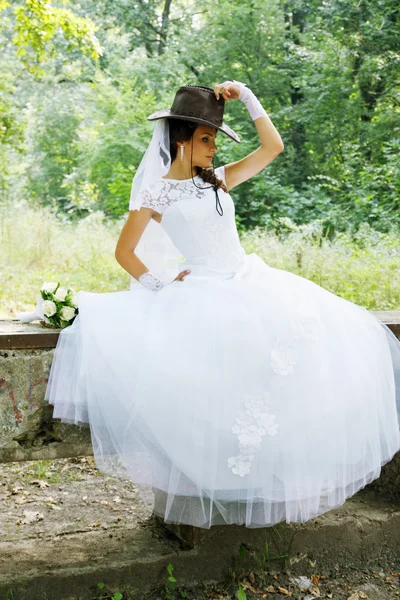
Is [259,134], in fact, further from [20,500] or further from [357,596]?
[20,500]

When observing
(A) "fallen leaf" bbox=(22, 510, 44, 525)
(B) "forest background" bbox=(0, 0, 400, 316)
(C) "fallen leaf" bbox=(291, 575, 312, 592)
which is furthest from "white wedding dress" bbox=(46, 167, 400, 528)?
(B) "forest background" bbox=(0, 0, 400, 316)

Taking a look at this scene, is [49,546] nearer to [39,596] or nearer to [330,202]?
[39,596]

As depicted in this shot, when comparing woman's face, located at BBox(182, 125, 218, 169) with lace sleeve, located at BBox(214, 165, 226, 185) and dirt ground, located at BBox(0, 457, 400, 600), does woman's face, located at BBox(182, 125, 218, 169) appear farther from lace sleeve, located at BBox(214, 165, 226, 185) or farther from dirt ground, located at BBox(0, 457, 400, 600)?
dirt ground, located at BBox(0, 457, 400, 600)

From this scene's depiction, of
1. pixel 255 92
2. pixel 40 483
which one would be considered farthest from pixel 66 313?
pixel 255 92

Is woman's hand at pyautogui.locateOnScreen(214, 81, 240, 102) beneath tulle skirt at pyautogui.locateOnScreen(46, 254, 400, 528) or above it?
above

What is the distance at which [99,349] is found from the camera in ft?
8.74

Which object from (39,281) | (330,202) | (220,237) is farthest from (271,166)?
(220,237)

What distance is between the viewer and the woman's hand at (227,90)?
10.2 ft

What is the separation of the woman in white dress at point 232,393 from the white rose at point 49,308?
13cm

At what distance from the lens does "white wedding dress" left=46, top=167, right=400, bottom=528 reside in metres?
2.52

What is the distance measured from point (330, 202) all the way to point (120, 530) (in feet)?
35.2

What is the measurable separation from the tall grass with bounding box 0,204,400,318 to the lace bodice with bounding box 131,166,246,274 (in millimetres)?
3993

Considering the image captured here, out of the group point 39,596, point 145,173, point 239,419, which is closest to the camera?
point 239,419

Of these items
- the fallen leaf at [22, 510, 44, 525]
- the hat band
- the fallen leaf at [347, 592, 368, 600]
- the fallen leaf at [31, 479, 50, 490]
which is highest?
Answer: the hat band
